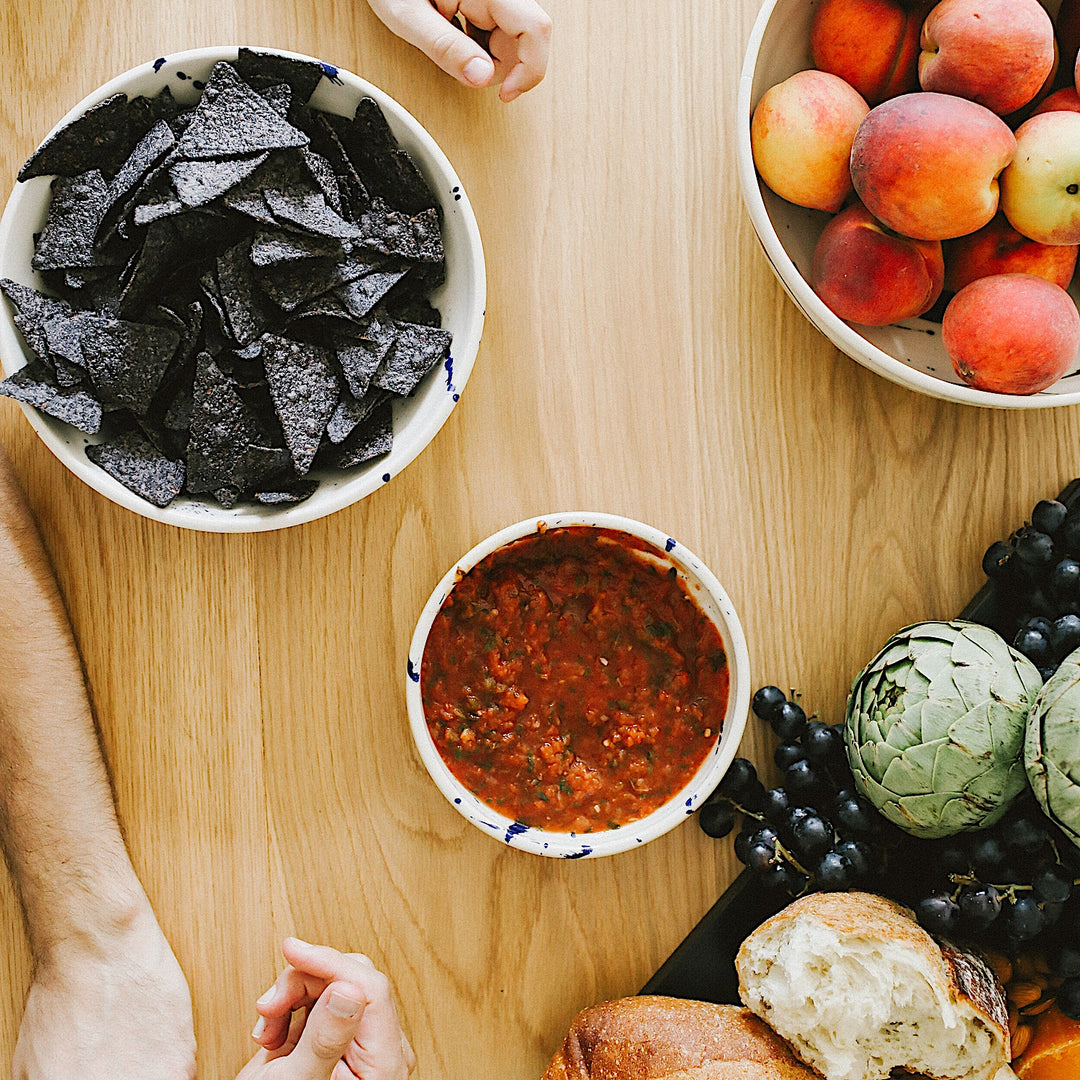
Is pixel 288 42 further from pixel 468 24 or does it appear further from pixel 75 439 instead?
pixel 75 439

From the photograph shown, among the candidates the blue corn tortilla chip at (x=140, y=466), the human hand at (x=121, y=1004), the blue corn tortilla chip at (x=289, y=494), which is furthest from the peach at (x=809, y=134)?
the human hand at (x=121, y=1004)

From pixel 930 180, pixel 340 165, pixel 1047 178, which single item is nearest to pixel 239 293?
pixel 340 165

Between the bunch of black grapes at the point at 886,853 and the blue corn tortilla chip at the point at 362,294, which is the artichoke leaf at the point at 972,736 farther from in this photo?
the blue corn tortilla chip at the point at 362,294

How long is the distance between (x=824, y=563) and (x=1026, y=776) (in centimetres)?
31

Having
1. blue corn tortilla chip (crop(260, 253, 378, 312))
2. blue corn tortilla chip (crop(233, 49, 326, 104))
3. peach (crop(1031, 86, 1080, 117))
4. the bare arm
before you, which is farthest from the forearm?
peach (crop(1031, 86, 1080, 117))

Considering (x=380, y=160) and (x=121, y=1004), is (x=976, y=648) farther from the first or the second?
(x=121, y=1004)

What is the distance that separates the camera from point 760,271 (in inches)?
44.6

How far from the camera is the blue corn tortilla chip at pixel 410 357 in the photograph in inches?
38.6

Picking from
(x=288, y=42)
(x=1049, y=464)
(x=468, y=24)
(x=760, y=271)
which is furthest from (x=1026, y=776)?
(x=288, y=42)

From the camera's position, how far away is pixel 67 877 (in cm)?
111

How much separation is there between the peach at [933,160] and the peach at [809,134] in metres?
0.03

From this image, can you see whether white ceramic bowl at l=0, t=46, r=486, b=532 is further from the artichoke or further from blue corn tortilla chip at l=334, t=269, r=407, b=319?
the artichoke

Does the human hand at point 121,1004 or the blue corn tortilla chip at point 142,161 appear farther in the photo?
the human hand at point 121,1004

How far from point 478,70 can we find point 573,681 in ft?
2.14
